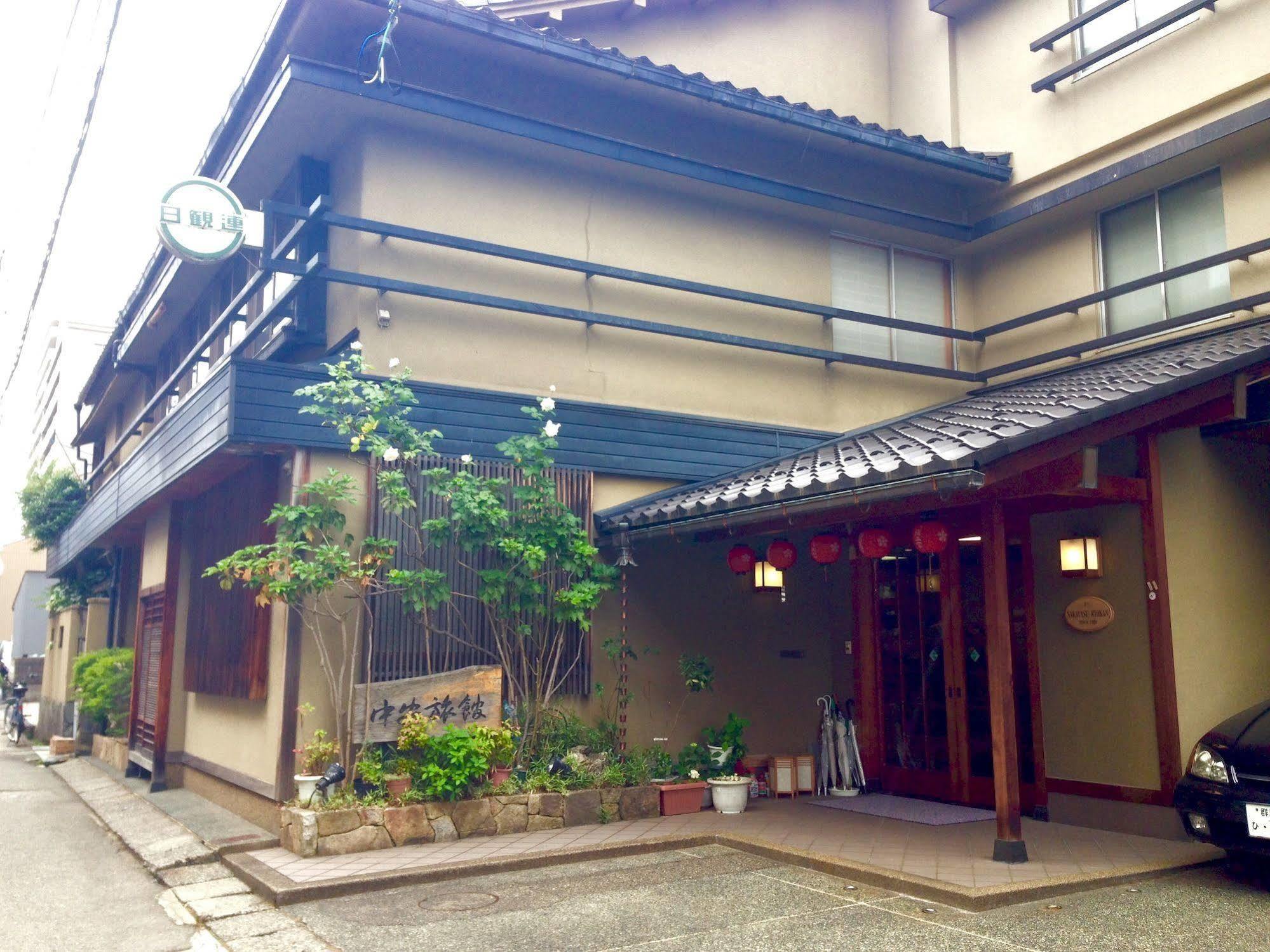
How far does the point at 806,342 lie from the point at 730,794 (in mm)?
5028

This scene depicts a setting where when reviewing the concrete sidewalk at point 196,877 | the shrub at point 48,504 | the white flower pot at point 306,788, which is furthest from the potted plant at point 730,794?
the shrub at point 48,504

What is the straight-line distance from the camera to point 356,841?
7.70 meters

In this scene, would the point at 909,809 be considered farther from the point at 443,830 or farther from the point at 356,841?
the point at 356,841

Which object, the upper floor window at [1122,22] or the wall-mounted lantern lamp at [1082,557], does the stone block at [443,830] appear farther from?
the upper floor window at [1122,22]

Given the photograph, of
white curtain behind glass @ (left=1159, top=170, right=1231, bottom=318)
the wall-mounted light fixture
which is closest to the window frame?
white curtain behind glass @ (left=1159, top=170, right=1231, bottom=318)

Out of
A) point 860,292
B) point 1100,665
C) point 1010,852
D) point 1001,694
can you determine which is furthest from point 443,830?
point 860,292

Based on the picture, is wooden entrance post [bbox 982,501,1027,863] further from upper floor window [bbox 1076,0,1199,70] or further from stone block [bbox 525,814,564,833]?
upper floor window [bbox 1076,0,1199,70]

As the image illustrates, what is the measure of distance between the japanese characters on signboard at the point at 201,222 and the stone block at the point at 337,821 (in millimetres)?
4991

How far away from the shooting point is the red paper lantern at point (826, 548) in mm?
9086

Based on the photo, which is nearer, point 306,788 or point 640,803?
point 306,788

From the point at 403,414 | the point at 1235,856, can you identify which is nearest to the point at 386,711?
the point at 403,414

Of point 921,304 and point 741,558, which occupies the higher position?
point 921,304

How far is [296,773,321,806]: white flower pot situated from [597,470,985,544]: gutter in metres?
3.36

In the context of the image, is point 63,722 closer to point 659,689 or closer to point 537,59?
point 659,689
